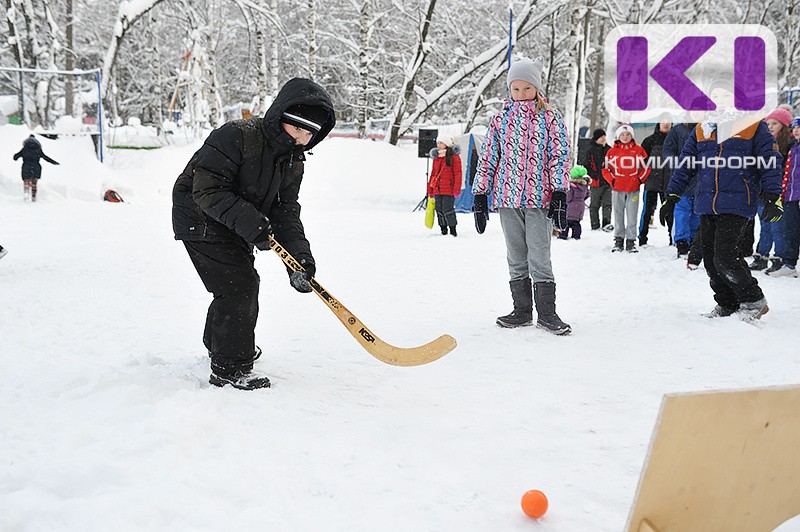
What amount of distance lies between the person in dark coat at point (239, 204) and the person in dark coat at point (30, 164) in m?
10.7

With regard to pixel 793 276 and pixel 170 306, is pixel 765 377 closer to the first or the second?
pixel 793 276

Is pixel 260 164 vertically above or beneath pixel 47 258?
above

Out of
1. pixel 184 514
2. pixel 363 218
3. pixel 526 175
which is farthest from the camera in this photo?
pixel 363 218

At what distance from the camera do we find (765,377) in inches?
Answer: 140

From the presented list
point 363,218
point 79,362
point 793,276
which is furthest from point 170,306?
point 363,218

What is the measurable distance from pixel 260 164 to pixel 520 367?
71.3 inches

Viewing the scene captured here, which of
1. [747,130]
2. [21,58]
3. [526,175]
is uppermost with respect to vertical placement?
[21,58]

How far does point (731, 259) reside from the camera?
184 inches

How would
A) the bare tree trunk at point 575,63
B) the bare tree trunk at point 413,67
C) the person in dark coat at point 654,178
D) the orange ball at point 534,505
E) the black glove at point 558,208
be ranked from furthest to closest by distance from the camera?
the bare tree trunk at point 413,67 → the bare tree trunk at point 575,63 → the person in dark coat at point 654,178 → the black glove at point 558,208 → the orange ball at point 534,505

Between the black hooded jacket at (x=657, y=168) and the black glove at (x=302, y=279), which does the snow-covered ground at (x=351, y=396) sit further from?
the black hooded jacket at (x=657, y=168)

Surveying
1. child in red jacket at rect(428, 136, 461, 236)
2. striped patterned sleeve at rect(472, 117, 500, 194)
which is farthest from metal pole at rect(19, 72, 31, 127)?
striped patterned sleeve at rect(472, 117, 500, 194)

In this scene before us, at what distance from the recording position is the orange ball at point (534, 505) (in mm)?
2104

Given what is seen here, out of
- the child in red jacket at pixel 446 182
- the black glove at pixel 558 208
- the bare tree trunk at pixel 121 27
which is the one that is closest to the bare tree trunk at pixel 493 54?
the bare tree trunk at pixel 121 27

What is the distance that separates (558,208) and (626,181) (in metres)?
4.64
